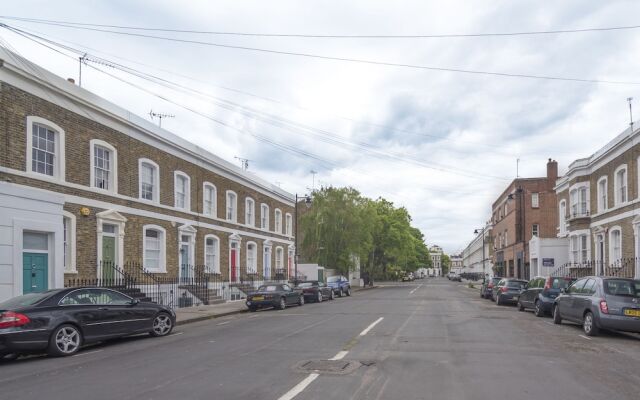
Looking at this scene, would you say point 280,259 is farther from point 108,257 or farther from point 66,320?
point 66,320

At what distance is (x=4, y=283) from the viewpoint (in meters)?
15.4

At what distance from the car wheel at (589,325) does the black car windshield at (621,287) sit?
77 cm

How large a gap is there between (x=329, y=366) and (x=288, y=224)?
3576 centimetres

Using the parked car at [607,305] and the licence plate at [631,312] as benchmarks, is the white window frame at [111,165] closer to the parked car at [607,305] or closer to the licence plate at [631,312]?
the parked car at [607,305]

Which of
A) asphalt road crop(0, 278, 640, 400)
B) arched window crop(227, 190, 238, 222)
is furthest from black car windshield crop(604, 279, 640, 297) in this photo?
arched window crop(227, 190, 238, 222)

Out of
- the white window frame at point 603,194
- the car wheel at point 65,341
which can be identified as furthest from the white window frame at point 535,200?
the car wheel at point 65,341

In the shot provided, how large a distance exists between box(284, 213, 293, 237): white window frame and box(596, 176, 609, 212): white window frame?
22501 millimetres

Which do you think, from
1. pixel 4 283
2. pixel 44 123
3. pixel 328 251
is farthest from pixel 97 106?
pixel 328 251

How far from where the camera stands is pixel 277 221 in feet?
137

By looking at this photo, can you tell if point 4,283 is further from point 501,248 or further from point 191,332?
point 501,248

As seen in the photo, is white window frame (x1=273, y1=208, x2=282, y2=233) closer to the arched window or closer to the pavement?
the arched window

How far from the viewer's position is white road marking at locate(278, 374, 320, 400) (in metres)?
7.12

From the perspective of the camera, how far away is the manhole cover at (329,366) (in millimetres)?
8766

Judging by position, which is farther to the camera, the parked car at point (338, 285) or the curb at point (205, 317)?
the parked car at point (338, 285)
